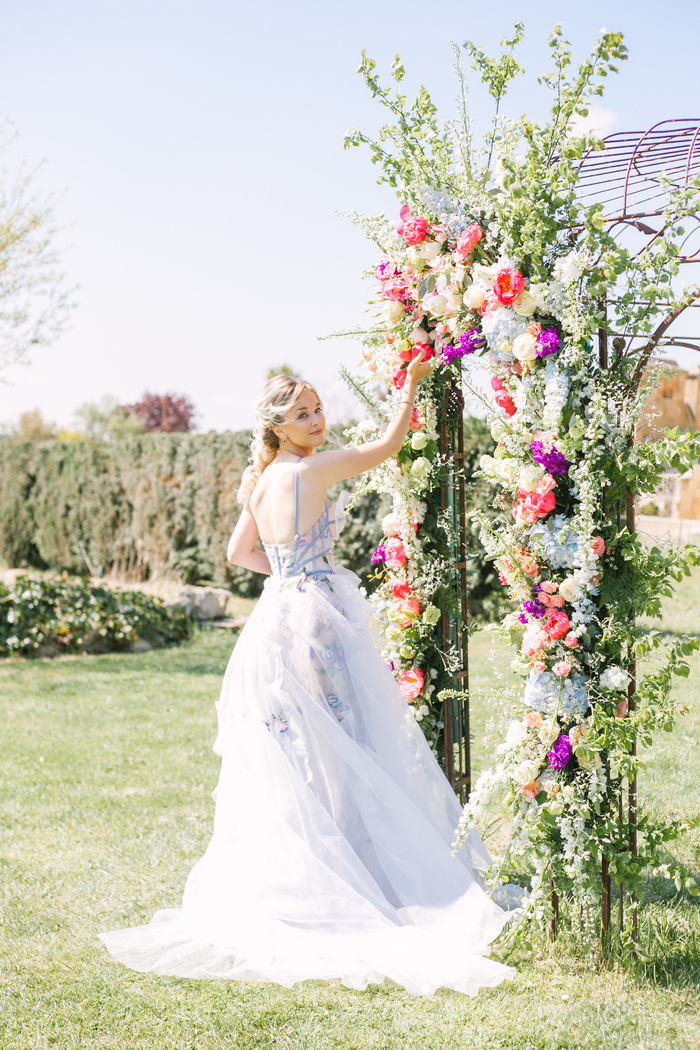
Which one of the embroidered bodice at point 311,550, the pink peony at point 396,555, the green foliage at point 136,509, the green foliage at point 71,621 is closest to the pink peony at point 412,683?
the pink peony at point 396,555

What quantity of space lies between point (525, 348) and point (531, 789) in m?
1.41

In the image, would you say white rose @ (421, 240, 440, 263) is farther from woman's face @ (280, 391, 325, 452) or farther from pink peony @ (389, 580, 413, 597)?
pink peony @ (389, 580, 413, 597)

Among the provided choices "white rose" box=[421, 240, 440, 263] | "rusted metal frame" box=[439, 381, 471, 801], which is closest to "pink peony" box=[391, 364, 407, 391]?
"rusted metal frame" box=[439, 381, 471, 801]

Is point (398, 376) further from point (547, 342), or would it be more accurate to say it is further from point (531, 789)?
point (531, 789)

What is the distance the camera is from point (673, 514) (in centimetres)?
1842

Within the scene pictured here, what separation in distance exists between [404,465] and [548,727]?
1232 millimetres

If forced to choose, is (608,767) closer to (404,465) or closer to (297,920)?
(297,920)

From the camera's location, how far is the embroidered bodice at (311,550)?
3.33 metres

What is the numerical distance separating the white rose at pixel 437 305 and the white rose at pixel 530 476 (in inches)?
28.7

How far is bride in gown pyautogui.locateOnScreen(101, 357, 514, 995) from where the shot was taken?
289cm

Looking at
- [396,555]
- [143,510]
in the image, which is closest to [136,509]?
[143,510]

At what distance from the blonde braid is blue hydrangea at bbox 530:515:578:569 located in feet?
3.45

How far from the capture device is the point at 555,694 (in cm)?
281

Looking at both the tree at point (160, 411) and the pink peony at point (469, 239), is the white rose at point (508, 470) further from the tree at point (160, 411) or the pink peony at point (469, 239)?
the tree at point (160, 411)
